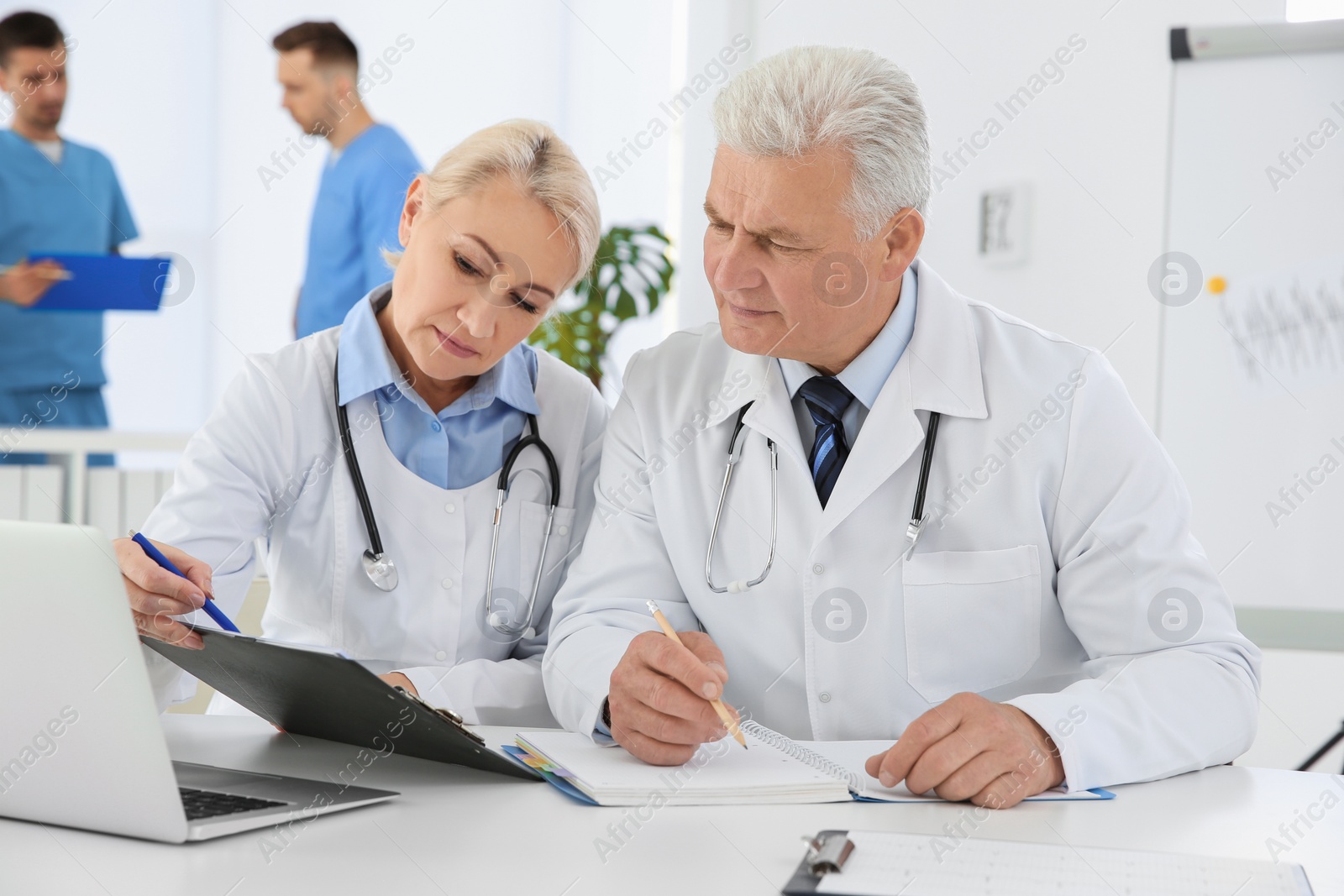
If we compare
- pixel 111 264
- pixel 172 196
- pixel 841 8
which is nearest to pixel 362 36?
pixel 172 196


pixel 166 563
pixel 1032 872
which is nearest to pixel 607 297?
pixel 166 563

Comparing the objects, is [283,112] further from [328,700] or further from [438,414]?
[328,700]

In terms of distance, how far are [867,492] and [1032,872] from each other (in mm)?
589

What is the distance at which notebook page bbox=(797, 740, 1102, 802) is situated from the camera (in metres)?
1.03

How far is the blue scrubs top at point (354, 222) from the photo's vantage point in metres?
3.37

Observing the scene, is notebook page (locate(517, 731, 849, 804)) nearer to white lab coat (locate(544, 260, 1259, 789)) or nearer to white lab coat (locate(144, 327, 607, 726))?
white lab coat (locate(544, 260, 1259, 789))

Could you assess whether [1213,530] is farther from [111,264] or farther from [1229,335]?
[111,264]

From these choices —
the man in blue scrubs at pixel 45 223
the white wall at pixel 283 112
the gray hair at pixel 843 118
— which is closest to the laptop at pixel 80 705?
the gray hair at pixel 843 118

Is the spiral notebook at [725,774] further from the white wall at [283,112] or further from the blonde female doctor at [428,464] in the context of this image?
the white wall at [283,112]

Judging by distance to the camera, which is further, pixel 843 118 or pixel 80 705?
pixel 843 118

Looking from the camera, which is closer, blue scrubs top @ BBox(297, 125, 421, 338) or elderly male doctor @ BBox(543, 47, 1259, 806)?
elderly male doctor @ BBox(543, 47, 1259, 806)

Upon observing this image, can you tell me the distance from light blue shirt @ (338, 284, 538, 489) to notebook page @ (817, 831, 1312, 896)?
0.87 meters

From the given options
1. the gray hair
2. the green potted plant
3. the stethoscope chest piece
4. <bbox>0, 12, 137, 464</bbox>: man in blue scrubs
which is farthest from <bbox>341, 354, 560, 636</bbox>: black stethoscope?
<bbox>0, 12, 137, 464</bbox>: man in blue scrubs

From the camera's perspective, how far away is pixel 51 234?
386 centimetres
